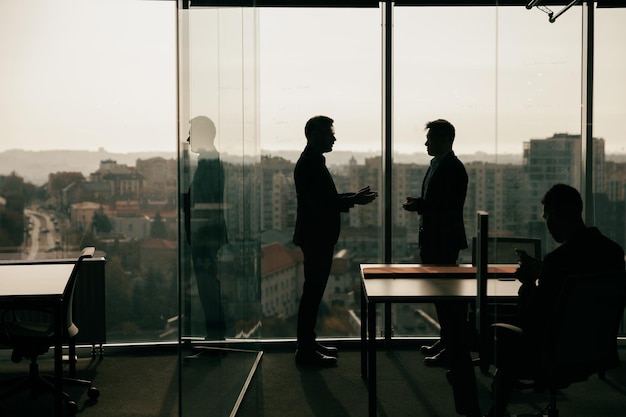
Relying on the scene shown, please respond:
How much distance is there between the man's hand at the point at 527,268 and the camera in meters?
3.57

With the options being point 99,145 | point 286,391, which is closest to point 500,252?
point 286,391

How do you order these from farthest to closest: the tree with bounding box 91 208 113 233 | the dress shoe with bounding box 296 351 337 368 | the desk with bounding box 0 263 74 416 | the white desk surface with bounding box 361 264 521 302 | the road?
the tree with bounding box 91 208 113 233 < the road < the dress shoe with bounding box 296 351 337 368 < the desk with bounding box 0 263 74 416 < the white desk surface with bounding box 361 264 521 302

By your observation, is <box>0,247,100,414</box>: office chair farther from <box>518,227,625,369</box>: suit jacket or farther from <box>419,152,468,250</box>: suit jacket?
<box>518,227,625,369</box>: suit jacket

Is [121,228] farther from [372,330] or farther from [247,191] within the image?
[372,330]

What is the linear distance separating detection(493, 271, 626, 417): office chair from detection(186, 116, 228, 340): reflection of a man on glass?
1377mm

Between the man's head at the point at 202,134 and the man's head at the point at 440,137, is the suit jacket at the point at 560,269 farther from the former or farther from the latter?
the man's head at the point at 440,137

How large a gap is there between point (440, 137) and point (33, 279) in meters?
2.90

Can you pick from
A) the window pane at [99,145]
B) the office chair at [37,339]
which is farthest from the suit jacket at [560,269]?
the window pane at [99,145]

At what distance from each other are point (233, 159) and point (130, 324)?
2771mm

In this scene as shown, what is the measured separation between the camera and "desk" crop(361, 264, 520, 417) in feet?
12.9

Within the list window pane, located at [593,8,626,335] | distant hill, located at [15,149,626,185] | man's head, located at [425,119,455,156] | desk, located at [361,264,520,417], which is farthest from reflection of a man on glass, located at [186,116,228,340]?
distant hill, located at [15,149,626,185]

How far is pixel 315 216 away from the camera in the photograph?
230 inches

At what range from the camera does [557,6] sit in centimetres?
347

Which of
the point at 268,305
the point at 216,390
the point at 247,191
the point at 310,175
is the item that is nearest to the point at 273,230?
the point at 268,305
